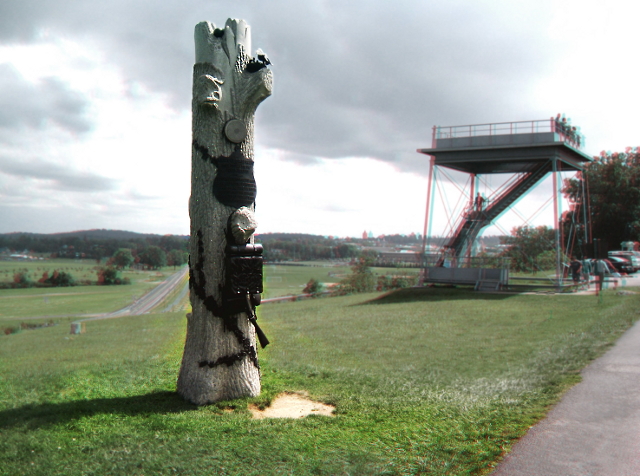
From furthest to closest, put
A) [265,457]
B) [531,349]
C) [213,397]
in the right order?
[531,349] → [213,397] → [265,457]

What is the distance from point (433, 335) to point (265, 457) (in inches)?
396

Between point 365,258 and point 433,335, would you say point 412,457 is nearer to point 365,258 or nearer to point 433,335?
point 433,335

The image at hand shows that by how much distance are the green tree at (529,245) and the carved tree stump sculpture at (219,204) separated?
36944 mm

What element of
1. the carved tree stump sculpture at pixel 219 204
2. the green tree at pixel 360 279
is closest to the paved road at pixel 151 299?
the green tree at pixel 360 279

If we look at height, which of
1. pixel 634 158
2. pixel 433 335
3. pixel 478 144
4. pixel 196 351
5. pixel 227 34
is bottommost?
pixel 433 335

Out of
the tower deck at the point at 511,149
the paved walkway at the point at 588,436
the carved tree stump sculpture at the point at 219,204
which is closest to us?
the paved walkway at the point at 588,436

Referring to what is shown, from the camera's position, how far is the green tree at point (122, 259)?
36594mm

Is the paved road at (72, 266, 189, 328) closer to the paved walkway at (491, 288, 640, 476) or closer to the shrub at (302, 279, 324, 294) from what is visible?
the shrub at (302, 279, 324, 294)

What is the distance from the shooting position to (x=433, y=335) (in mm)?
14281

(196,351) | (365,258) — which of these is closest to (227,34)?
(196,351)

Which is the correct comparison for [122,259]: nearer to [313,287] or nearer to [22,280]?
[22,280]

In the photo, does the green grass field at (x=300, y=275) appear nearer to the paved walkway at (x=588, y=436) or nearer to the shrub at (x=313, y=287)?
the shrub at (x=313, y=287)

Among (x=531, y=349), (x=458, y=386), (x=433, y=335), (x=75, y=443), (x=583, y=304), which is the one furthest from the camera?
(x=583, y=304)

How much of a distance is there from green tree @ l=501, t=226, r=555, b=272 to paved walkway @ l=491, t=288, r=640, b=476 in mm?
34509
